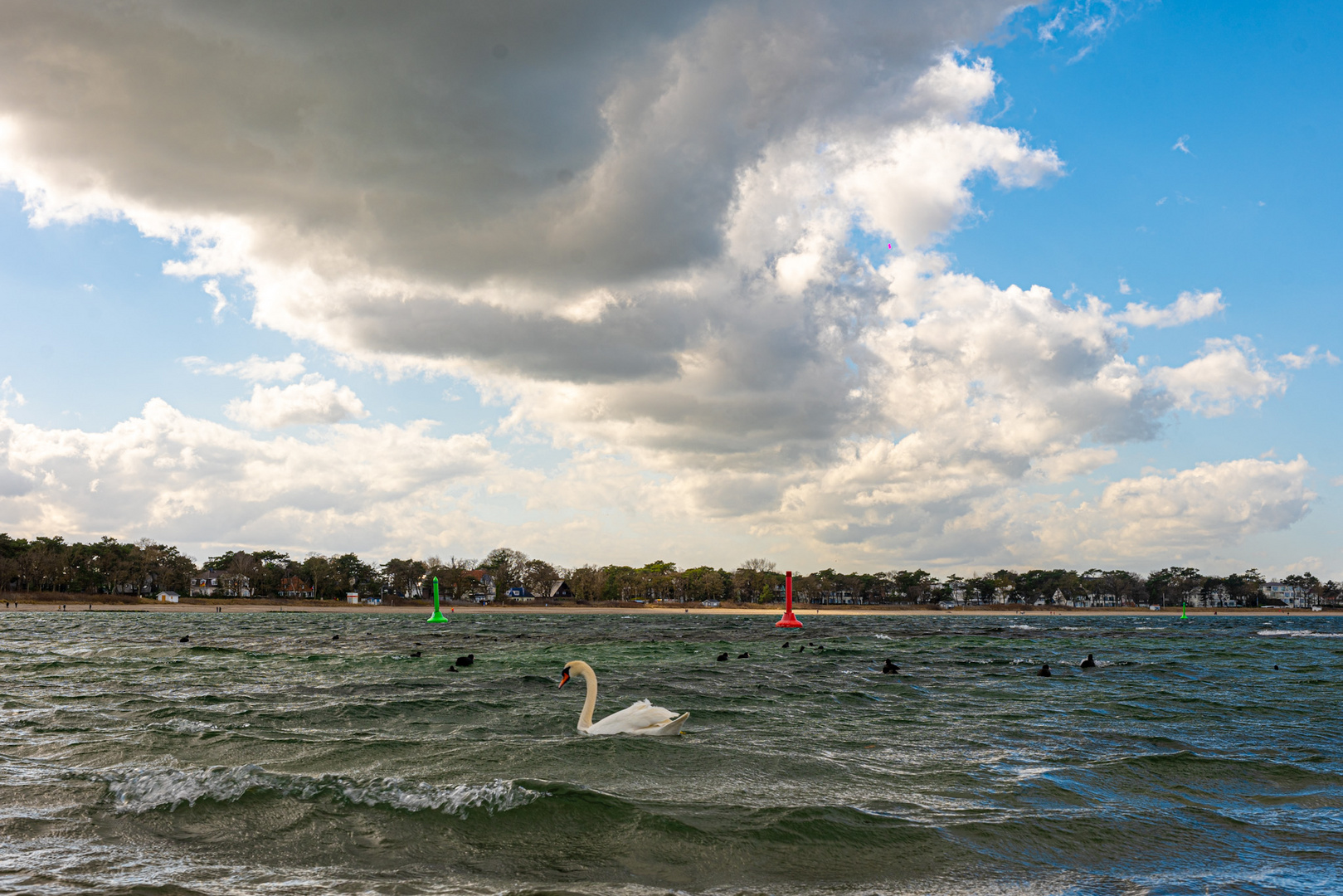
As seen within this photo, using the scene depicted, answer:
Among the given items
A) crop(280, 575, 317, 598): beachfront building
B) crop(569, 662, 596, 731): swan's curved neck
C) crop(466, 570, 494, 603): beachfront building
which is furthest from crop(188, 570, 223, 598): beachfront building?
crop(569, 662, 596, 731): swan's curved neck

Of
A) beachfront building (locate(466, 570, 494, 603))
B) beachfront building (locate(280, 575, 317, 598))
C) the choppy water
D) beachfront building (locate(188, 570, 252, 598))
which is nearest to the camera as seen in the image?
the choppy water

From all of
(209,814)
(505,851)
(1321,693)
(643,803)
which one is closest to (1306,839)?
(643,803)

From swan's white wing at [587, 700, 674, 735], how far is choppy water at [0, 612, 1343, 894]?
47 centimetres

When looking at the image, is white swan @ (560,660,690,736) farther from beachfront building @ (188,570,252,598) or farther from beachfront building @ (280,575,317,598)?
beachfront building @ (280,575,317,598)

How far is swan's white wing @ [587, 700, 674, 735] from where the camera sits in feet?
43.1

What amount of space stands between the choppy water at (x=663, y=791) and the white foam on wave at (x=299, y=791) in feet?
0.11

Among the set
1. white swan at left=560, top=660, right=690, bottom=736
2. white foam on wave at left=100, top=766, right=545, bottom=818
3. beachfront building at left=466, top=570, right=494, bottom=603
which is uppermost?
white foam on wave at left=100, top=766, right=545, bottom=818

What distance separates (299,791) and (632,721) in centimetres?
581

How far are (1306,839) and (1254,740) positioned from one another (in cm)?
676

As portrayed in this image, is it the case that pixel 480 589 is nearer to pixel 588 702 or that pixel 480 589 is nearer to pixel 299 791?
pixel 588 702

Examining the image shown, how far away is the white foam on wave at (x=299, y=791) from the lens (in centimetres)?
827

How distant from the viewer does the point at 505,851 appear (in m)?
7.14

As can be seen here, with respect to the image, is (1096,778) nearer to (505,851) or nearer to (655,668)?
(505,851)

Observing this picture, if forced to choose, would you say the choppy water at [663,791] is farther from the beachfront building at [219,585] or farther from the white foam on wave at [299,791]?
the beachfront building at [219,585]
